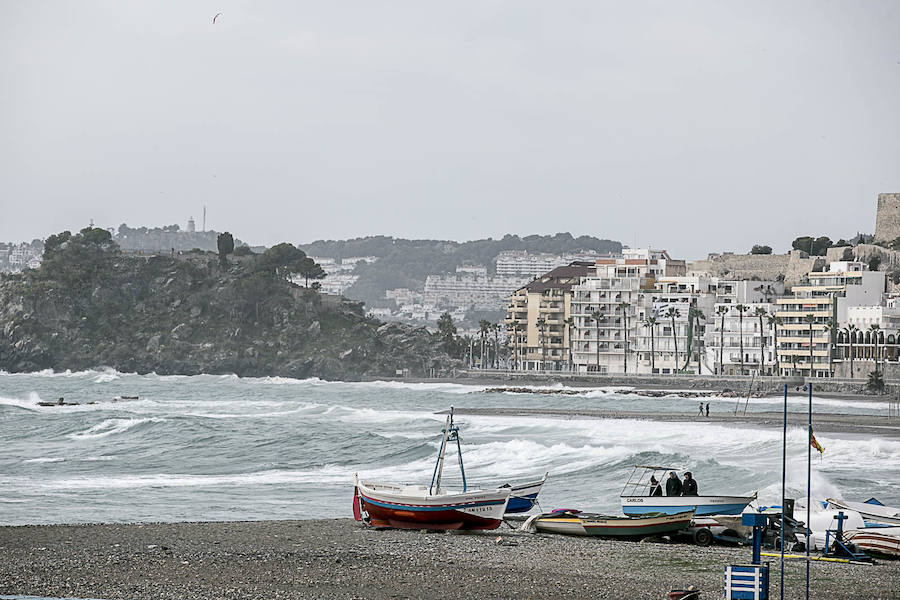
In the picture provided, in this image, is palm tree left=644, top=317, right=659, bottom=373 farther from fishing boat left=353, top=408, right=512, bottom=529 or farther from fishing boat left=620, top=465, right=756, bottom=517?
fishing boat left=353, top=408, right=512, bottom=529

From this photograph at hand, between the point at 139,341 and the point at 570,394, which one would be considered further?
the point at 139,341

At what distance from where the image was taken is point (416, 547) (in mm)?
21094

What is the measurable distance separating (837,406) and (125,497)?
64.1 meters

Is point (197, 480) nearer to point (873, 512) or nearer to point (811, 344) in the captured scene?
point (873, 512)

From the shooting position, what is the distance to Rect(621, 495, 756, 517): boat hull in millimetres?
24047

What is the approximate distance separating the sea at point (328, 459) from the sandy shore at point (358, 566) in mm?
4629

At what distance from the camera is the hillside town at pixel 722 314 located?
119125 millimetres

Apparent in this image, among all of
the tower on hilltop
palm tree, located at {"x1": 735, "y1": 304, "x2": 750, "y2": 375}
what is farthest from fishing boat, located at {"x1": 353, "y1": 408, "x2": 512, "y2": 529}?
the tower on hilltop

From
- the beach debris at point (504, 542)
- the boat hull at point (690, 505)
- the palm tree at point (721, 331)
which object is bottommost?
the beach debris at point (504, 542)

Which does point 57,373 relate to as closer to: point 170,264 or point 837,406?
point 170,264

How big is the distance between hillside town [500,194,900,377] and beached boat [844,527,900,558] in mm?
92716

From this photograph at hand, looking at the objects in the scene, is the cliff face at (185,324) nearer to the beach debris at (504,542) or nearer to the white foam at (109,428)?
the white foam at (109,428)

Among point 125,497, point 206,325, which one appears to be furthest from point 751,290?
point 125,497

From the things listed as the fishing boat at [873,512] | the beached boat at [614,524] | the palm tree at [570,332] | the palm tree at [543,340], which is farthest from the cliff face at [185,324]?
the fishing boat at [873,512]
